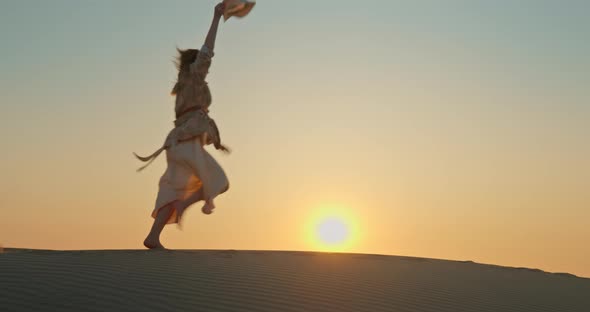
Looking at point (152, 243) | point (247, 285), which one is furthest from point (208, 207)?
point (247, 285)

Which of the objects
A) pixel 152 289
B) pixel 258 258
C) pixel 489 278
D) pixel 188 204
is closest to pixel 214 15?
pixel 188 204

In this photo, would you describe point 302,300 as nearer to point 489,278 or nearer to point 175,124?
point 175,124

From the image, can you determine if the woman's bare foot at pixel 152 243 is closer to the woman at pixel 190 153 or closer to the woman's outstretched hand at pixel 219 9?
the woman at pixel 190 153

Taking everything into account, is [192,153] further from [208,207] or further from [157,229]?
[157,229]

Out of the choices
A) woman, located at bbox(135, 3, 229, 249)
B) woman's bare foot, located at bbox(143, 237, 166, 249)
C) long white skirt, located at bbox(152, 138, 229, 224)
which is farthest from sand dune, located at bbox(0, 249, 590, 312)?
long white skirt, located at bbox(152, 138, 229, 224)

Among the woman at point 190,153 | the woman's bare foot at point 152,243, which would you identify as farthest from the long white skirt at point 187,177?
the woman's bare foot at point 152,243

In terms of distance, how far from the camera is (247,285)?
25.3 ft

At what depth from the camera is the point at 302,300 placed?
7.38 metres

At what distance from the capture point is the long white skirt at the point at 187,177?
31.3 ft

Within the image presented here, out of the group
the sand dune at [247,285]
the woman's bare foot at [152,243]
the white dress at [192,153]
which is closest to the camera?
the sand dune at [247,285]

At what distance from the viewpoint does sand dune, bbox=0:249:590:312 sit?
269 inches

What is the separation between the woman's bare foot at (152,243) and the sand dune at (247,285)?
0.25 metres

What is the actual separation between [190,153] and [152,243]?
3.46ft

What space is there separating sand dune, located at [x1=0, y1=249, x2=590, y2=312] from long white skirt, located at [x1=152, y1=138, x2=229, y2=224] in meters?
0.64
